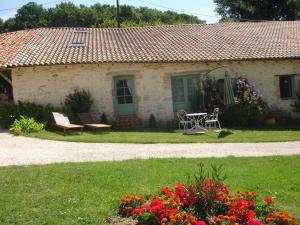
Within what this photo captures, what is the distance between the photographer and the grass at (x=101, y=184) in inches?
254

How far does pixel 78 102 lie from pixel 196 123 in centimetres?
486

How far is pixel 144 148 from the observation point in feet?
42.7

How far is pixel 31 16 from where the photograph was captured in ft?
174

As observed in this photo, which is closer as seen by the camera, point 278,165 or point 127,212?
point 127,212

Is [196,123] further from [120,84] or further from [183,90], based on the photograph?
[120,84]

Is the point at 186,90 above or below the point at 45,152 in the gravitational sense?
above

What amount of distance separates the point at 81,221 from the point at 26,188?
77.7 inches

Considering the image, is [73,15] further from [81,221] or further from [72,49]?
[81,221]

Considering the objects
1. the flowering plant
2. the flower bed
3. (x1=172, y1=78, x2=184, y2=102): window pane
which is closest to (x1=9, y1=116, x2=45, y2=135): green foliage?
(x1=172, y1=78, x2=184, y2=102): window pane

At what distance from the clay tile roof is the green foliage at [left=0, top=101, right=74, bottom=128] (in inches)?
63.8

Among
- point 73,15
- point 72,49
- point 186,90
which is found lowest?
point 186,90

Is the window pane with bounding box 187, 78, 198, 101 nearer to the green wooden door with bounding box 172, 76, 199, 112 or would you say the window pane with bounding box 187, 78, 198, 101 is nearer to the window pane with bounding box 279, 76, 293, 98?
the green wooden door with bounding box 172, 76, 199, 112

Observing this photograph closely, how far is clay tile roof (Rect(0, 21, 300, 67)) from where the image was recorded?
18984 mm

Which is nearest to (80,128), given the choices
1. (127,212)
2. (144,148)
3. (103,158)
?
(144,148)
